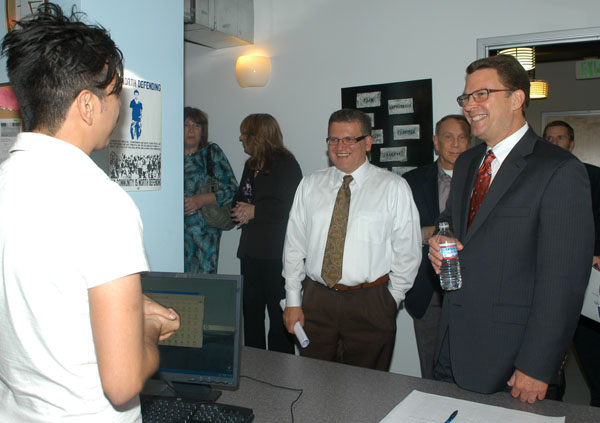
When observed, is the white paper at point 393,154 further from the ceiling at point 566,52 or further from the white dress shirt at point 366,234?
the ceiling at point 566,52

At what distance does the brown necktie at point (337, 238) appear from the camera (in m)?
2.47

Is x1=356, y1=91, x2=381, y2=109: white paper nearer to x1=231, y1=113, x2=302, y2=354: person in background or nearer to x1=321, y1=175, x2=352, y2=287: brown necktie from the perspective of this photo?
x1=231, y1=113, x2=302, y2=354: person in background

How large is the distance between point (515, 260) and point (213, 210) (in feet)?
7.28

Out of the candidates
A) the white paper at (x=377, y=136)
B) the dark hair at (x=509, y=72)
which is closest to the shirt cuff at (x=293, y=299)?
the dark hair at (x=509, y=72)

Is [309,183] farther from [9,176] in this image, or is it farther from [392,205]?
[9,176]

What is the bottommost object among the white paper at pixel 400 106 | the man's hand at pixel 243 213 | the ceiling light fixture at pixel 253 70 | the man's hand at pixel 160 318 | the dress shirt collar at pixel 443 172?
the man's hand at pixel 160 318

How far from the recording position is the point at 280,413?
55.7 inches

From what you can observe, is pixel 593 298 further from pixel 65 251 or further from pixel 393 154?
pixel 65 251

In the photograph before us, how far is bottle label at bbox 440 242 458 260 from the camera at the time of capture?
4.94 feet

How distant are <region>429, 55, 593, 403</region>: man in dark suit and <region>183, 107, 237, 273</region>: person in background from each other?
6.44ft

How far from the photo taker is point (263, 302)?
3.43 m

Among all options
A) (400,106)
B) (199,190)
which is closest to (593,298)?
(400,106)

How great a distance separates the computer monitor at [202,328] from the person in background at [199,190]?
1.72 metres

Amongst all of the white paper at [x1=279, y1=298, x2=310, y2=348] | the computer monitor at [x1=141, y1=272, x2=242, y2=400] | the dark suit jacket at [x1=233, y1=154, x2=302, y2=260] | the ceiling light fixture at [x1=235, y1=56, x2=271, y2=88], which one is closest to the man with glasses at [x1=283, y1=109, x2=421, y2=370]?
the white paper at [x1=279, y1=298, x2=310, y2=348]
